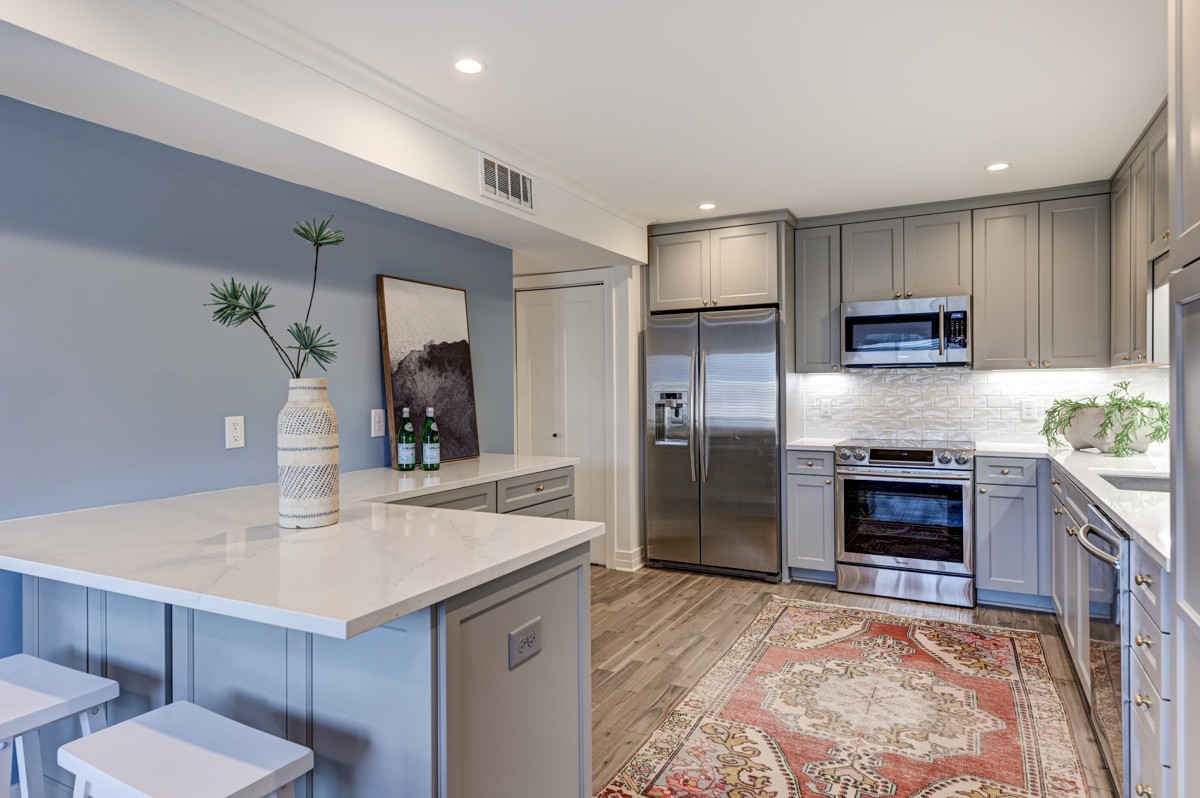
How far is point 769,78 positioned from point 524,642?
7.15 feet

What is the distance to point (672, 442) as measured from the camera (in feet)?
15.8

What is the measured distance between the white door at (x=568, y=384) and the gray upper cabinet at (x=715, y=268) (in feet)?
1.58

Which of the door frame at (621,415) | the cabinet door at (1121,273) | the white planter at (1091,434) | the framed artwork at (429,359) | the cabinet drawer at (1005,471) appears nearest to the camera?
the framed artwork at (429,359)

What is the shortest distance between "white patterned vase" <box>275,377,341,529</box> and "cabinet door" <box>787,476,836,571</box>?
11.0 ft

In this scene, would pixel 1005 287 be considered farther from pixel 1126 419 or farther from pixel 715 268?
pixel 715 268

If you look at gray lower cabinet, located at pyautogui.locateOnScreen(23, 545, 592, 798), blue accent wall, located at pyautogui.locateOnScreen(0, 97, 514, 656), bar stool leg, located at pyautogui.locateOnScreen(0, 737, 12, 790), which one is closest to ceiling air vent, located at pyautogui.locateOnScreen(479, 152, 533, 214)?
blue accent wall, located at pyautogui.locateOnScreen(0, 97, 514, 656)

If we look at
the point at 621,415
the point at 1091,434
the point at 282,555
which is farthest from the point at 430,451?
the point at 1091,434

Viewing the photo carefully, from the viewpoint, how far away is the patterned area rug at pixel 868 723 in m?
2.27

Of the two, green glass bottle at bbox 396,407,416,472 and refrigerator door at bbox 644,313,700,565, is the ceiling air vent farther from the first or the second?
refrigerator door at bbox 644,313,700,565

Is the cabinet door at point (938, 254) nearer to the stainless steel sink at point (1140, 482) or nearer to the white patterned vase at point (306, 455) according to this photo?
the stainless steel sink at point (1140, 482)

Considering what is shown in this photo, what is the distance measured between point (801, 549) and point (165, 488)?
3.58 metres

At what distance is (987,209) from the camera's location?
422 cm

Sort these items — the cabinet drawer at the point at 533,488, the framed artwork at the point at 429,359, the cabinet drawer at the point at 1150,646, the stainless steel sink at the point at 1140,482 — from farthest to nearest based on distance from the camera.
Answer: the framed artwork at the point at 429,359, the cabinet drawer at the point at 533,488, the stainless steel sink at the point at 1140,482, the cabinet drawer at the point at 1150,646

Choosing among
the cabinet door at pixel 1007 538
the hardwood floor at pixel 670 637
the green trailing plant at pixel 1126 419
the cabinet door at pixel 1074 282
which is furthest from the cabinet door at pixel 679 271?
the green trailing plant at pixel 1126 419
